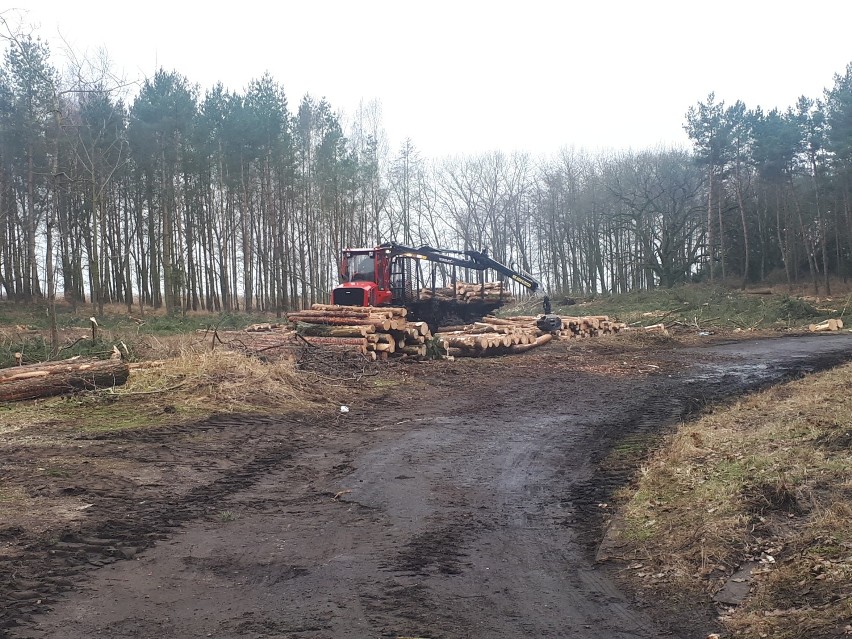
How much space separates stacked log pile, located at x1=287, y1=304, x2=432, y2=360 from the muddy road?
16.1 feet

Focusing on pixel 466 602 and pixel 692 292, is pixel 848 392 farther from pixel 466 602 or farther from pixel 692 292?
pixel 692 292

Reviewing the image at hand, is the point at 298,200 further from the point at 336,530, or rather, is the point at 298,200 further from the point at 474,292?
the point at 336,530

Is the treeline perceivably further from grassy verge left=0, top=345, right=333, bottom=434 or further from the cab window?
grassy verge left=0, top=345, right=333, bottom=434

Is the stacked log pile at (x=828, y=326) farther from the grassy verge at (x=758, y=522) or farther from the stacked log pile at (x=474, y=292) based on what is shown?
the grassy verge at (x=758, y=522)

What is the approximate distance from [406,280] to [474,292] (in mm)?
4096

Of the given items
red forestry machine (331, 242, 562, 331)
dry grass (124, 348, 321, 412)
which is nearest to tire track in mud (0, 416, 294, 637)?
dry grass (124, 348, 321, 412)

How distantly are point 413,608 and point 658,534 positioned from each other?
2071 millimetres

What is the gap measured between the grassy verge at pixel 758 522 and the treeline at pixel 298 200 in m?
25.8

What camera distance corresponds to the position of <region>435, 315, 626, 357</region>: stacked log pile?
18.9 meters

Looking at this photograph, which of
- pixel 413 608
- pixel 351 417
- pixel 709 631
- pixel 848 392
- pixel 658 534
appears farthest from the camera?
pixel 351 417

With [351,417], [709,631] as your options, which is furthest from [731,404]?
[709,631]

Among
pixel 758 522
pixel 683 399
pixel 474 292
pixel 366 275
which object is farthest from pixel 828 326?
pixel 758 522

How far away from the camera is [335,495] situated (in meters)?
6.50

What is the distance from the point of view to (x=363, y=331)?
15578 mm
